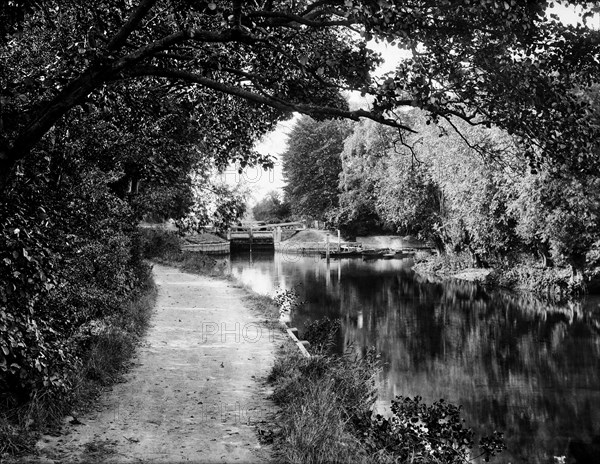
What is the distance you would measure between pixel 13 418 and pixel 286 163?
186ft

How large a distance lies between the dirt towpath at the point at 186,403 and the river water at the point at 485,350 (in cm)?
302

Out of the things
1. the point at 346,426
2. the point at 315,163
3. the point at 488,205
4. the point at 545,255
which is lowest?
the point at 346,426

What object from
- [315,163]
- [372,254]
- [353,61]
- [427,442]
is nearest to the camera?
[353,61]

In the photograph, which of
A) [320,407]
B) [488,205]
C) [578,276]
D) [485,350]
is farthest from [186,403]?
[488,205]

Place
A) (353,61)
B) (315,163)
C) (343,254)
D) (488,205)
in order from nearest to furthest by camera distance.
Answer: (353,61), (488,205), (343,254), (315,163)

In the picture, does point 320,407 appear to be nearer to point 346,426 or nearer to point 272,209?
point 346,426

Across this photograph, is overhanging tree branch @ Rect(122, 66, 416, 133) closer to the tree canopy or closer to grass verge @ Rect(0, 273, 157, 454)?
the tree canopy

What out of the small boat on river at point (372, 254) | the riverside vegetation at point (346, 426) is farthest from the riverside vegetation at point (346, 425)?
the small boat on river at point (372, 254)

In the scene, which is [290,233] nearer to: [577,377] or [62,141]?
[577,377]

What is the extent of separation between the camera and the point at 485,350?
51.4 ft

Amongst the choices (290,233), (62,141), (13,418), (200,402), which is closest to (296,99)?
(62,141)

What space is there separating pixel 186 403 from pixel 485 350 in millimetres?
10462

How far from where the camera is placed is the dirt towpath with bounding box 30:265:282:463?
19.9 feet

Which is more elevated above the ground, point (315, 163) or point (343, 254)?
point (315, 163)
